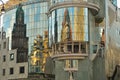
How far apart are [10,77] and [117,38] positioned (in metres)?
16.4

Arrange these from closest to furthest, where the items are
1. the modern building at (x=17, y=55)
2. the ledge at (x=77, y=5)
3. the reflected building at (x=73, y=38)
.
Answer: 1. the reflected building at (x=73, y=38)
2. the ledge at (x=77, y=5)
3. the modern building at (x=17, y=55)

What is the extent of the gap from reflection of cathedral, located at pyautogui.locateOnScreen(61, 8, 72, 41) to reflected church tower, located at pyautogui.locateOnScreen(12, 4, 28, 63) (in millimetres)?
10421

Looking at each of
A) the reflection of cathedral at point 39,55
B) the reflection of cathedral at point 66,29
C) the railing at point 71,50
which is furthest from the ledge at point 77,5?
the reflection of cathedral at point 39,55

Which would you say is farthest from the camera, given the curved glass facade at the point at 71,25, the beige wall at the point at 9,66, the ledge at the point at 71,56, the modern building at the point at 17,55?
the modern building at the point at 17,55

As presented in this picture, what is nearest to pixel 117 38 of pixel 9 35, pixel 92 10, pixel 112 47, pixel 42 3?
pixel 112 47

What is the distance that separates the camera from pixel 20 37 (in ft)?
157

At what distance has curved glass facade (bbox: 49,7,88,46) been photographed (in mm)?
38000

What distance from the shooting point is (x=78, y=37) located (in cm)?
3784

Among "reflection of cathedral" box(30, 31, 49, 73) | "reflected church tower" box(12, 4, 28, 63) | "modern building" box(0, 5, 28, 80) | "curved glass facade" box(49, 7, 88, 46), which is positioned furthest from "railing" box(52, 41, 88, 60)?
"reflected church tower" box(12, 4, 28, 63)

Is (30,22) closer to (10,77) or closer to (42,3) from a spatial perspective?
(42,3)

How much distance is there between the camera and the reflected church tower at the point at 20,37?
155ft

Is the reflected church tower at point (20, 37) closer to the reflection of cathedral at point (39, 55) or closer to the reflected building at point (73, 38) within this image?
the reflection of cathedral at point (39, 55)

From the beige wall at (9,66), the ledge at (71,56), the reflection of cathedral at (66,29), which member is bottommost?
the beige wall at (9,66)

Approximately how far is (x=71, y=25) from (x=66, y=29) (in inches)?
29.2
